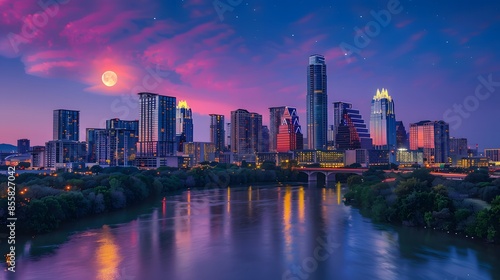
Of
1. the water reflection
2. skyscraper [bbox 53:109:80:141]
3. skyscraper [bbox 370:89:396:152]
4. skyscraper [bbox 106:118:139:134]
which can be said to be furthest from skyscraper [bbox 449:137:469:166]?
the water reflection

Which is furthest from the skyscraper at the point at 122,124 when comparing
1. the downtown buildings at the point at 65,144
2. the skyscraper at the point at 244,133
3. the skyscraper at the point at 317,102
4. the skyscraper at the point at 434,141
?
the skyscraper at the point at 434,141

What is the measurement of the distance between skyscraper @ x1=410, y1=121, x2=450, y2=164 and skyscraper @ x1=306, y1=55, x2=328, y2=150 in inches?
1650

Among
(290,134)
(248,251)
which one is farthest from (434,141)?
(248,251)

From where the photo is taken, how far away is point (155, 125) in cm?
13838

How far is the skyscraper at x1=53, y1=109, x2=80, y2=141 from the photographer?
439ft

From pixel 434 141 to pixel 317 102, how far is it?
5347 cm

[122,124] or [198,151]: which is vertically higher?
[122,124]

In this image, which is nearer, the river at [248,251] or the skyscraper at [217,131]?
the river at [248,251]

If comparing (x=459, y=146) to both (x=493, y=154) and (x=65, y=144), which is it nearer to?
(x=493, y=154)

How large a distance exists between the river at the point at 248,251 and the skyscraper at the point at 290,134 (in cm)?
13099

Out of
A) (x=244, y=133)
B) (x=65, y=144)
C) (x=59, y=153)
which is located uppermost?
(x=244, y=133)

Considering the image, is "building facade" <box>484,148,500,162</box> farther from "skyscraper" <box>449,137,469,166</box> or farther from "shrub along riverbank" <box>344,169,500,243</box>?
"shrub along riverbank" <box>344,169,500,243</box>

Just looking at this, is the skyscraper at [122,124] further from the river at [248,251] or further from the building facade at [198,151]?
the river at [248,251]

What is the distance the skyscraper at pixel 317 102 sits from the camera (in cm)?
17612
